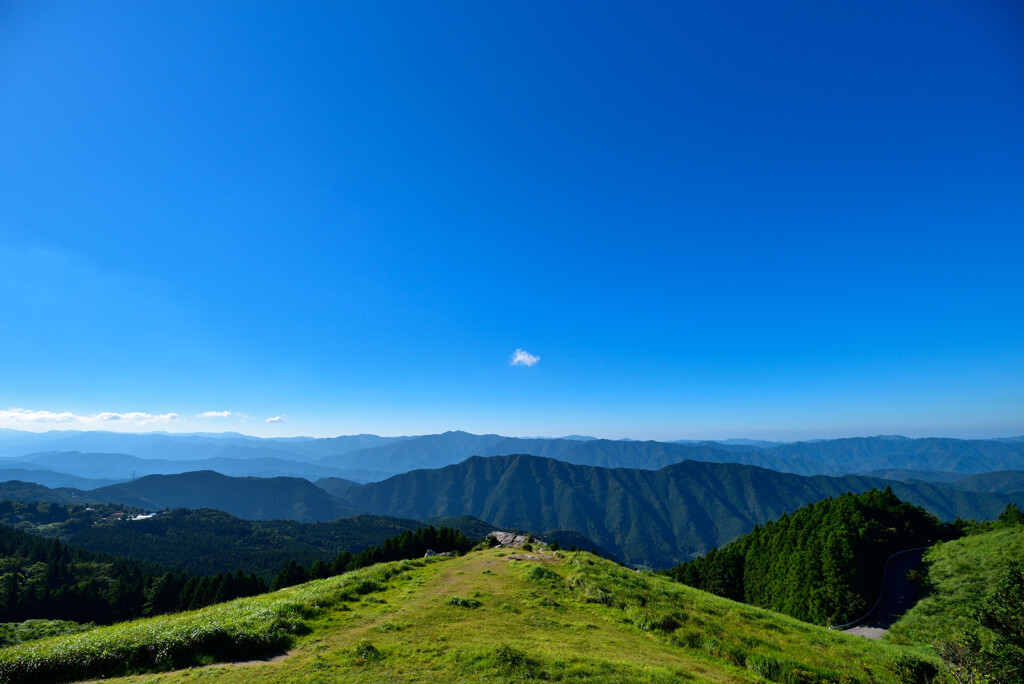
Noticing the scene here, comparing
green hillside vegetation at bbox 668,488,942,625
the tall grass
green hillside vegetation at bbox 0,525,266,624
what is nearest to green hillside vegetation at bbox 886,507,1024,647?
green hillside vegetation at bbox 668,488,942,625

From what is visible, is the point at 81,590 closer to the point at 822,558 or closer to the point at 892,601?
the point at 822,558

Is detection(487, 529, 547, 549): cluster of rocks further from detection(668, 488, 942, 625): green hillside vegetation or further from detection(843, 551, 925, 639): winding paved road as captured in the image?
detection(843, 551, 925, 639): winding paved road

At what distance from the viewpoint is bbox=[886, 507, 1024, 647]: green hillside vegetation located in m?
34.9

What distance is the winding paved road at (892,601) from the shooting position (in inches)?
1705

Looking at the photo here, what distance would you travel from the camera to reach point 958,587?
4000 cm

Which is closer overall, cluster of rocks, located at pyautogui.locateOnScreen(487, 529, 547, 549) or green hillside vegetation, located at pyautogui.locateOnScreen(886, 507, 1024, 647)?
green hillside vegetation, located at pyautogui.locateOnScreen(886, 507, 1024, 647)

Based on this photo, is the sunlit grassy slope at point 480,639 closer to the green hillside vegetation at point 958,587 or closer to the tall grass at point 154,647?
the tall grass at point 154,647

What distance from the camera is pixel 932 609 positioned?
3953 centimetres

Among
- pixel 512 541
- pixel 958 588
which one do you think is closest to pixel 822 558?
pixel 958 588

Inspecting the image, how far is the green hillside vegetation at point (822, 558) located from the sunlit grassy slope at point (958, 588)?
9257mm

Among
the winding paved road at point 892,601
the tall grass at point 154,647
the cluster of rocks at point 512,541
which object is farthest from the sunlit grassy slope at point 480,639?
the cluster of rocks at point 512,541

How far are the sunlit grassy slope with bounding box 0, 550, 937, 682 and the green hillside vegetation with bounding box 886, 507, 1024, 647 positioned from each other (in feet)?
45.7

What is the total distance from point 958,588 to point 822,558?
70.9ft

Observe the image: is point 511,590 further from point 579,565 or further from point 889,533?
point 889,533
